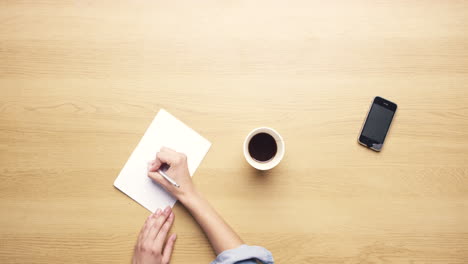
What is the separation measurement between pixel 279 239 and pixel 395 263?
1.07ft

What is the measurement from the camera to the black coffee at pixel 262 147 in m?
0.76

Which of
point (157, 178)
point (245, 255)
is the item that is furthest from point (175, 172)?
point (245, 255)

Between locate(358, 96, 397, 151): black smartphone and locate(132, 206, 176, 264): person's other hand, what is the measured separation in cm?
57

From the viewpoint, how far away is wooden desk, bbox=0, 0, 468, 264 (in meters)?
0.80

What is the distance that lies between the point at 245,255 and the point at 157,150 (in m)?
0.36

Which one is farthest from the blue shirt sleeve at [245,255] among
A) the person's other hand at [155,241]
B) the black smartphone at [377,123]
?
the black smartphone at [377,123]

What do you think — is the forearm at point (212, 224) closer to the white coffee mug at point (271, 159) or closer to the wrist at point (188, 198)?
the wrist at point (188, 198)

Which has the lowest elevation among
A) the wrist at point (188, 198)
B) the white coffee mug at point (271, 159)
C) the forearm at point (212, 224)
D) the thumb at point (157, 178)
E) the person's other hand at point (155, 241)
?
the person's other hand at point (155, 241)

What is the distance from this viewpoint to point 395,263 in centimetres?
82

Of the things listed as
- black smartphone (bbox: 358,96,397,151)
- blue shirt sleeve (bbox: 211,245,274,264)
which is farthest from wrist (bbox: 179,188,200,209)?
black smartphone (bbox: 358,96,397,151)

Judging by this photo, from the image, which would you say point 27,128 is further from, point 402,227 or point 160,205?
point 402,227

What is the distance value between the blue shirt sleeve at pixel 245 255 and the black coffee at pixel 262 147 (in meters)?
0.23

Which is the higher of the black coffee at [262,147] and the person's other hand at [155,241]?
the black coffee at [262,147]

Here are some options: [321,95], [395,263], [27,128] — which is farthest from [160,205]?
[395,263]
